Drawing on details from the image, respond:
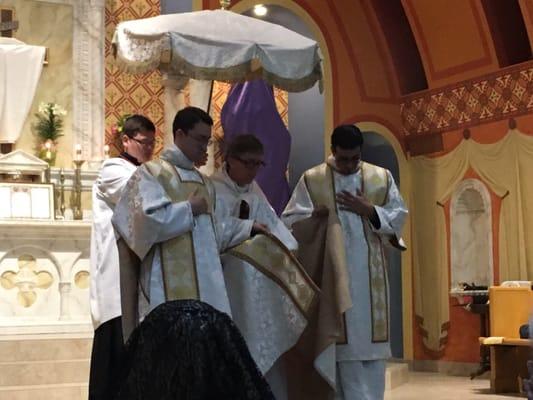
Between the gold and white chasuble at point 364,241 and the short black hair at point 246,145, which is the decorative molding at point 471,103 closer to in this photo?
the gold and white chasuble at point 364,241

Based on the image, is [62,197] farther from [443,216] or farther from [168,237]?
[168,237]

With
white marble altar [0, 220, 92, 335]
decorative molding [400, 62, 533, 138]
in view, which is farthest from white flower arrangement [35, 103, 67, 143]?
decorative molding [400, 62, 533, 138]

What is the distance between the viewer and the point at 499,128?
11.1 m

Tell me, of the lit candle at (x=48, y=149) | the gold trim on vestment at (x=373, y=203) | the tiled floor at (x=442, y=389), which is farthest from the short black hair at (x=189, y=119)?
the lit candle at (x=48, y=149)

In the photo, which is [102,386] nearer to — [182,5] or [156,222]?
[156,222]

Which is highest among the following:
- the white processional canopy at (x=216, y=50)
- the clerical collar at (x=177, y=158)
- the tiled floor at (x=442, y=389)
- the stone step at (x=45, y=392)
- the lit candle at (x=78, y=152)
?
the white processional canopy at (x=216, y=50)

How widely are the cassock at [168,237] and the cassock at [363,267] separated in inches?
36.1

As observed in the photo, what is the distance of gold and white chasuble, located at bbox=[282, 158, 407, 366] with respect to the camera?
493 centimetres

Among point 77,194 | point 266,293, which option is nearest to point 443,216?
point 77,194

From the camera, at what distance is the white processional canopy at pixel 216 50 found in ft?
18.6

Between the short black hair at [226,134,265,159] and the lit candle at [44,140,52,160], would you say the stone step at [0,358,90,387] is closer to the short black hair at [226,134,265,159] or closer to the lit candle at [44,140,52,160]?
the lit candle at [44,140,52,160]

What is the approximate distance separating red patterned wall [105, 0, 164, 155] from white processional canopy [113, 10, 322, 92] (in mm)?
4153

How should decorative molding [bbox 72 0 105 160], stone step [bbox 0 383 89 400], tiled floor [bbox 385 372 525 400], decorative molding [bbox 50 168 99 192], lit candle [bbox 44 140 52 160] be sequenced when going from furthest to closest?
decorative molding [bbox 72 0 105 160], lit candle [bbox 44 140 52 160], decorative molding [bbox 50 168 99 192], tiled floor [bbox 385 372 525 400], stone step [bbox 0 383 89 400]

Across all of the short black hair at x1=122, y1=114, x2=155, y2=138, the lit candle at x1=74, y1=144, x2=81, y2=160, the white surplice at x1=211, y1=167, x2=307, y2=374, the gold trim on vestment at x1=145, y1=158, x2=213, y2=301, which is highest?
the lit candle at x1=74, y1=144, x2=81, y2=160
